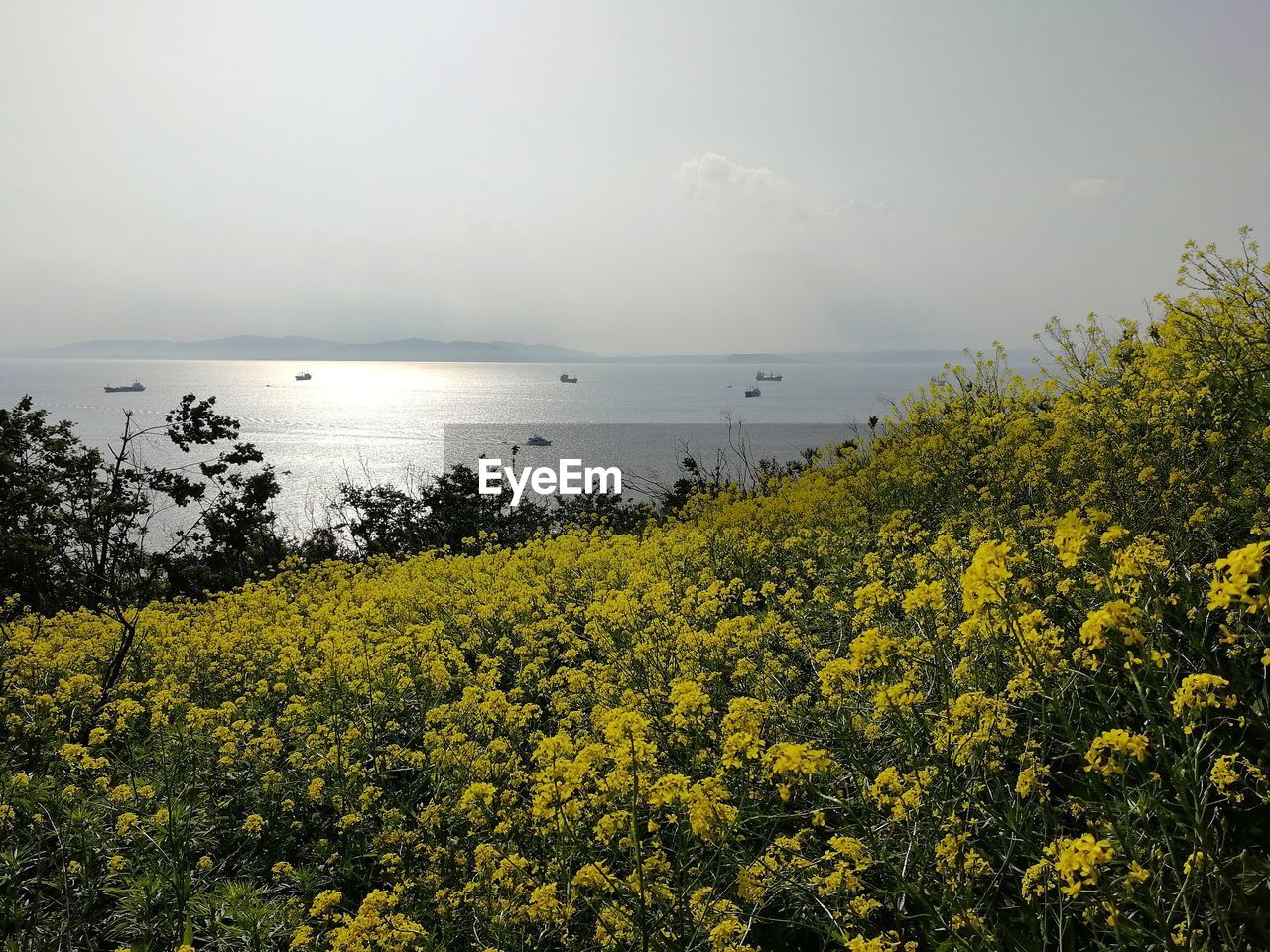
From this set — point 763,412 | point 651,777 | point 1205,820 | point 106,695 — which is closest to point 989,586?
point 1205,820

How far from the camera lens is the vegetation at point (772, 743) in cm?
256

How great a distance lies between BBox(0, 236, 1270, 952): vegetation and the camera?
2559 mm

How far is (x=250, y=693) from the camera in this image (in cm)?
609

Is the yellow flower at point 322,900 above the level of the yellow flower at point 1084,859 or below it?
below

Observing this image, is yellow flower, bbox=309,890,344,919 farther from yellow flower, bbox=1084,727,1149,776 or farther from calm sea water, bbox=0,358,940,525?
calm sea water, bbox=0,358,940,525

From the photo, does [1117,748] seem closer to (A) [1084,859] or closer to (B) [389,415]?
(A) [1084,859]

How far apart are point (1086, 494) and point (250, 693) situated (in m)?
6.41

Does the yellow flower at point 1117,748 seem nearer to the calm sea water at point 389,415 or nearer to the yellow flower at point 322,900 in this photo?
the yellow flower at point 322,900

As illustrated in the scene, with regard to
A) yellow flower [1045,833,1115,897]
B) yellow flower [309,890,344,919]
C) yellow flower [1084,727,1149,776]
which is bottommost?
yellow flower [309,890,344,919]

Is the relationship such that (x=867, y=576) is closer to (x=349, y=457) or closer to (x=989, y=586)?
(x=989, y=586)

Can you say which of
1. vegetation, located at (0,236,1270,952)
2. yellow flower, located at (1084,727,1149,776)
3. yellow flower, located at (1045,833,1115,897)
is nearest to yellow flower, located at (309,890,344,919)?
vegetation, located at (0,236,1270,952)

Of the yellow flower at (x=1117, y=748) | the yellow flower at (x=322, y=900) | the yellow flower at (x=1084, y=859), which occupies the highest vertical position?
the yellow flower at (x=1117, y=748)

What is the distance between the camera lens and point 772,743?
389 centimetres

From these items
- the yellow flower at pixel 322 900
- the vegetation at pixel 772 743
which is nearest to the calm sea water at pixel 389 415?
the vegetation at pixel 772 743
